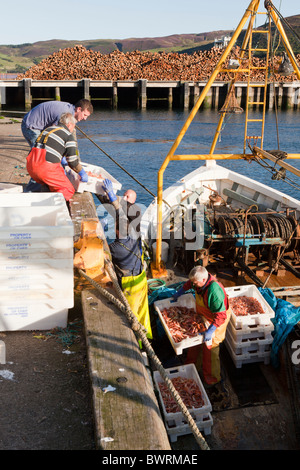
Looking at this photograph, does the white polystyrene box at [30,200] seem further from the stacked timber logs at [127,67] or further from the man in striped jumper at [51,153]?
the stacked timber logs at [127,67]

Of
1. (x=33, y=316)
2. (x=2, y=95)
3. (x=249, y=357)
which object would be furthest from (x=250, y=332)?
(x=2, y=95)

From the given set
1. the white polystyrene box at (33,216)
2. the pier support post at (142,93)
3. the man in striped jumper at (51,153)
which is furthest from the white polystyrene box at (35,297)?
the pier support post at (142,93)

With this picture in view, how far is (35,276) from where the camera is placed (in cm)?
334

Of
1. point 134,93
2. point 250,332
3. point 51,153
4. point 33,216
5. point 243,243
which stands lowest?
point 250,332

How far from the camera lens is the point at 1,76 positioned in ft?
177

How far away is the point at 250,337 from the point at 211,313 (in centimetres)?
83

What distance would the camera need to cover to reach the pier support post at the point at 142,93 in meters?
48.1

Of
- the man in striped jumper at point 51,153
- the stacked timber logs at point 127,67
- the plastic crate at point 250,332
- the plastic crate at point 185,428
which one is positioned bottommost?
the plastic crate at point 185,428

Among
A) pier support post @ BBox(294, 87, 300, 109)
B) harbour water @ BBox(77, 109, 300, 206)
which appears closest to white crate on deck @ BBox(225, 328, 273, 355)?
harbour water @ BBox(77, 109, 300, 206)

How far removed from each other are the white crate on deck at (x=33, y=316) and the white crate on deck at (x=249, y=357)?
10.7ft

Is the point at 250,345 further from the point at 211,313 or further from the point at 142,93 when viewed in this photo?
the point at 142,93

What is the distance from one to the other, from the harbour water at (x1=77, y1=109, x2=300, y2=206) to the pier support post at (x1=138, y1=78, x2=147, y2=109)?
4.24 feet

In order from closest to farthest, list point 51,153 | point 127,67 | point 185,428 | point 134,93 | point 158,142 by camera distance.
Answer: point 185,428, point 51,153, point 158,142, point 134,93, point 127,67
